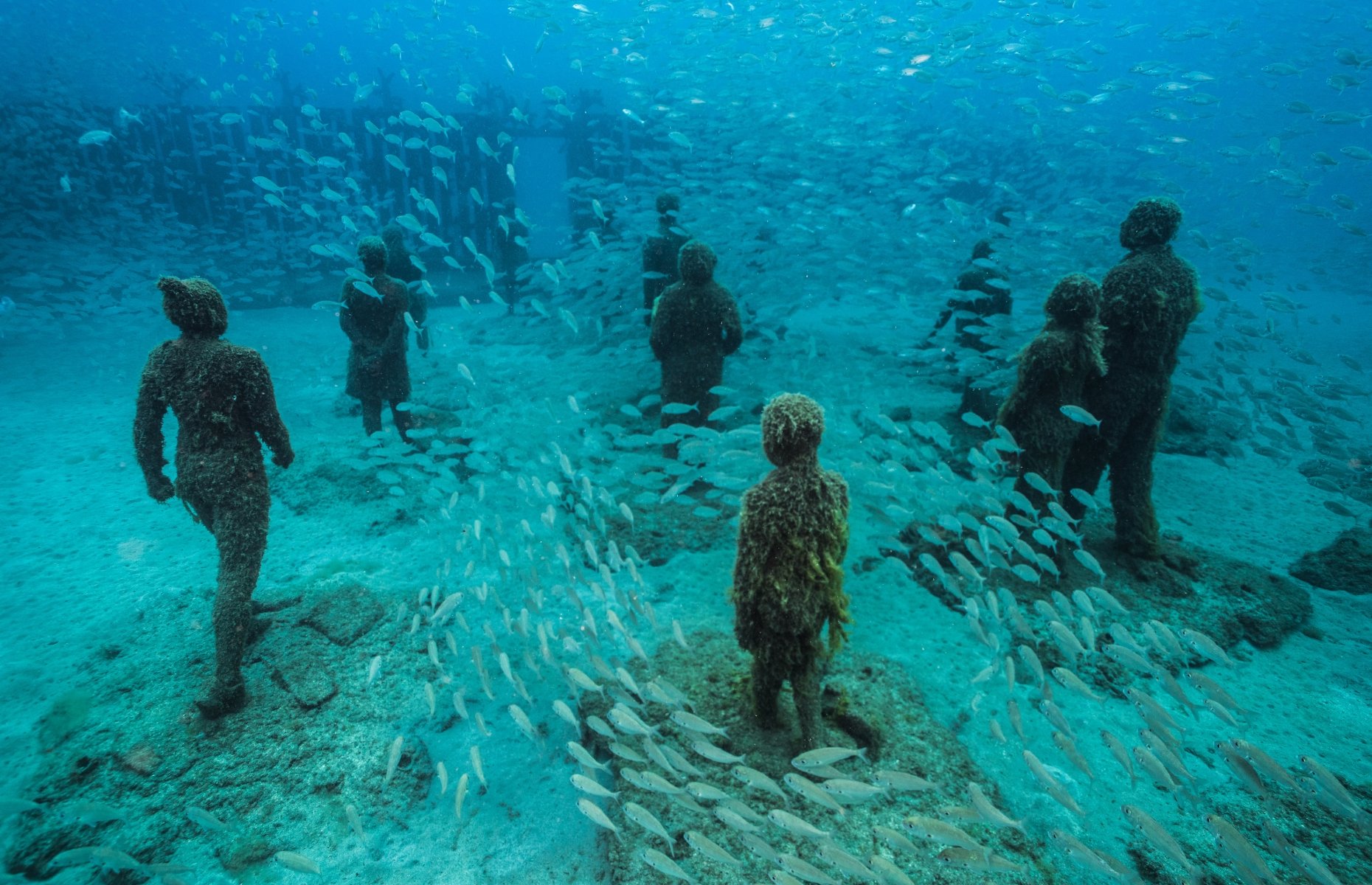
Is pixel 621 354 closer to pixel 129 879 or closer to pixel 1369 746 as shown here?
pixel 129 879

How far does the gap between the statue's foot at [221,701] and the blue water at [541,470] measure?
13 cm

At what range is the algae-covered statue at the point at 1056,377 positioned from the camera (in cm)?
497

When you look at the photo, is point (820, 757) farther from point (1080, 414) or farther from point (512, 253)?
point (512, 253)

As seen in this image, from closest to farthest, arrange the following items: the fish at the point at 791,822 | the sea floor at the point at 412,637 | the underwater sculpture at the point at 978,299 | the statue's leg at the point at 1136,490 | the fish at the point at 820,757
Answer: the fish at the point at 791,822
the fish at the point at 820,757
the sea floor at the point at 412,637
the statue's leg at the point at 1136,490
the underwater sculpture at the point at 978,299

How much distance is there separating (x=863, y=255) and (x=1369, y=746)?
466 inches

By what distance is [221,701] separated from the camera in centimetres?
386

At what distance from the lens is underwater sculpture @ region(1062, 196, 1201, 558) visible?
200 inches

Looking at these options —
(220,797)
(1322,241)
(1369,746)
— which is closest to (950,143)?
(1369,746)

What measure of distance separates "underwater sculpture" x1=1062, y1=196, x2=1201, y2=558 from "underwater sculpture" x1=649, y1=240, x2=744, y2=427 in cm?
377

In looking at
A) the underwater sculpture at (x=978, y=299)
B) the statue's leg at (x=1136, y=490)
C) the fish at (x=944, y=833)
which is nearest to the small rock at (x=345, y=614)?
the fish at (x=944, y=833)

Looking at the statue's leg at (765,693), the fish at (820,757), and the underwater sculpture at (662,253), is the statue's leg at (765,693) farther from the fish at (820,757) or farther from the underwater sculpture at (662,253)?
the underwater sculpture at (662,253)

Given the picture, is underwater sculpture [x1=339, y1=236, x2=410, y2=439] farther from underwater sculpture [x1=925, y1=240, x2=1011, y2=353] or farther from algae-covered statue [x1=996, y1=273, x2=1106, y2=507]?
underwater sculpture [x1=925, y1=240, x2=1011, y2=353]

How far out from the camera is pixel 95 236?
15.6 m

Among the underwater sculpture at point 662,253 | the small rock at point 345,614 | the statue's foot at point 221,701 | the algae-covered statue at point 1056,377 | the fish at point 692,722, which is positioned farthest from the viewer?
the underwater sculpture at point 662,253
